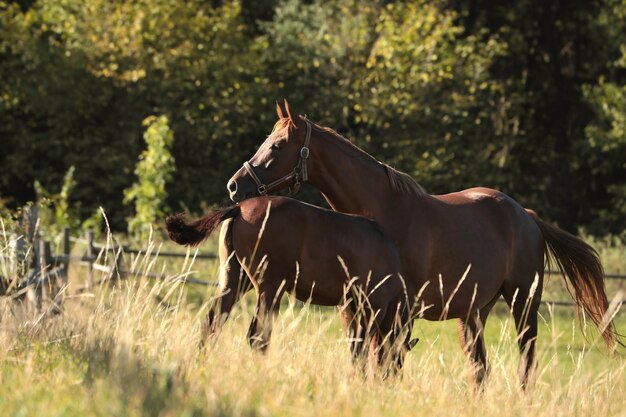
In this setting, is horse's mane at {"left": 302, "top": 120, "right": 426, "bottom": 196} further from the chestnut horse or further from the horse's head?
the chestnut horse

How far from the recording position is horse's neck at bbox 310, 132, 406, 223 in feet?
20.5

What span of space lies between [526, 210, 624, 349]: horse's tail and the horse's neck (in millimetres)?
1640

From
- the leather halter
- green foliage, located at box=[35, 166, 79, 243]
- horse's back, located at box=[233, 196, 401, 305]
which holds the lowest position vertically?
green foliage, located at box=[35, 166, 79, 243]

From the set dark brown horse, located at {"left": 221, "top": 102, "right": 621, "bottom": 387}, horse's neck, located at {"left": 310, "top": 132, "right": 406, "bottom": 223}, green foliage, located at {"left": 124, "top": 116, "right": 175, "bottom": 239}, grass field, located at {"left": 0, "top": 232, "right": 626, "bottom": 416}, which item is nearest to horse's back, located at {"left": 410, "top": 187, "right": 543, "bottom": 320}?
dark brown horse, located at {"left": 221, "top": 102, "right": 621, "bottom": 387}

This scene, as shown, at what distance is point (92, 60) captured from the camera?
1853 centimetres

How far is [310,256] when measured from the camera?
227 inches

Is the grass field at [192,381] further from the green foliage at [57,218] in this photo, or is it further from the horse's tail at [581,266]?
the green foliage at [57,218]

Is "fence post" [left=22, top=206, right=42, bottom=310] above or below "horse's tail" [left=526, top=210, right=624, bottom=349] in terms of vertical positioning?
below

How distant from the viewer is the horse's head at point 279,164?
19.9 feet

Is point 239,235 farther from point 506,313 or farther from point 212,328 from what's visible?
point 506,313

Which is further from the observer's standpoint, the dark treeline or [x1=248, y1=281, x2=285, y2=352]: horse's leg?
the dark treeline

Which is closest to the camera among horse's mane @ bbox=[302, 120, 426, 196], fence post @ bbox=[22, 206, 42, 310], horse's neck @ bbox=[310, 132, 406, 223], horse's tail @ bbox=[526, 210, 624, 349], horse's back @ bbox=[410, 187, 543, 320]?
horse's neck @ bbox=[310, 132, 406, 223]

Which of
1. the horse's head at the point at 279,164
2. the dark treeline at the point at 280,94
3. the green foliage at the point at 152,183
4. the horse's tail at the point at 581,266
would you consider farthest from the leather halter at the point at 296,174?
the dark treeline at the point at 280,94

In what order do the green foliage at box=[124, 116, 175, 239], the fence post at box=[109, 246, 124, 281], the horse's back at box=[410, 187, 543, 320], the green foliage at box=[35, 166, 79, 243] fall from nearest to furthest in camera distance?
the fence post at box=[109, 246, 124, 281], the horse's back at box=[410, 187, 543, 320], the green foliage at box=[35, 166, 79, 243], the green foliage at box=[124, 116, 175, 239]
